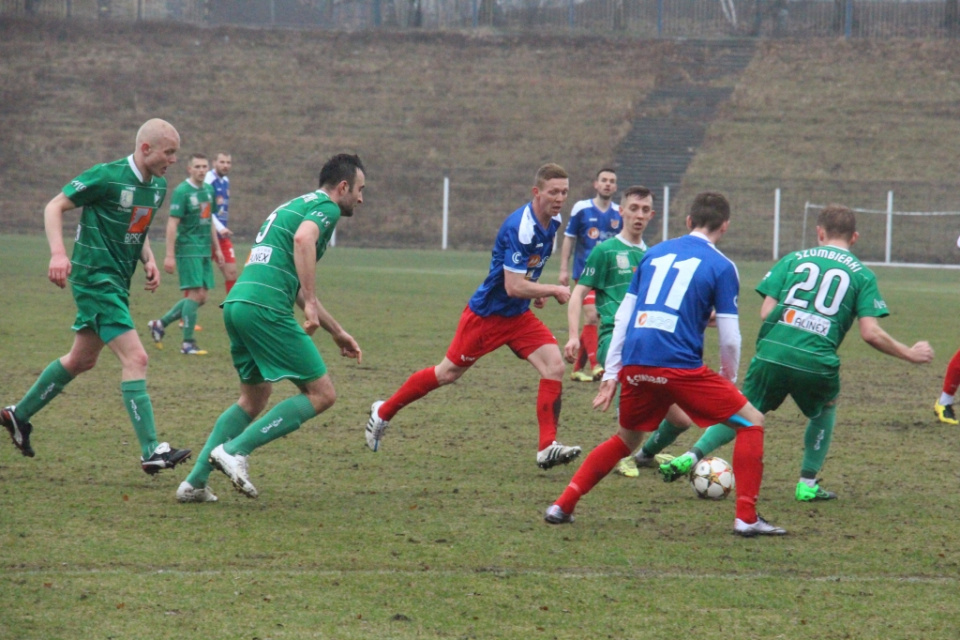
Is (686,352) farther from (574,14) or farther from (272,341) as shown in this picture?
(574,14)

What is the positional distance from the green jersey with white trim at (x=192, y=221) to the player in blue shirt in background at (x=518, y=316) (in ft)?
19.0

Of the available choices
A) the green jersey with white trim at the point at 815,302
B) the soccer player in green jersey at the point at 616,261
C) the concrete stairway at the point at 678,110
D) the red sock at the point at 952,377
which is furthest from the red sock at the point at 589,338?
the concrete stairway at the point at 678,110

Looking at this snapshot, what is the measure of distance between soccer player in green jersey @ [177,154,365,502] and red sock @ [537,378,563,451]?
1410 millimetres

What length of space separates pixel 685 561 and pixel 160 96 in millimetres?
37517

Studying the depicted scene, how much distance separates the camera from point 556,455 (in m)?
6.75

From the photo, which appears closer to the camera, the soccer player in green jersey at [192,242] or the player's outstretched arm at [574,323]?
the player's outstretched arm at [574,323]

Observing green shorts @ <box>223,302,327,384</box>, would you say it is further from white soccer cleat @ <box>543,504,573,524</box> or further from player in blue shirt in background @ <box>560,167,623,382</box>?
player in blue shirt in background @ <box>560,167,623,382</box>

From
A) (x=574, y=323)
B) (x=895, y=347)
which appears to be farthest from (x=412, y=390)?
(x=895, y=347)

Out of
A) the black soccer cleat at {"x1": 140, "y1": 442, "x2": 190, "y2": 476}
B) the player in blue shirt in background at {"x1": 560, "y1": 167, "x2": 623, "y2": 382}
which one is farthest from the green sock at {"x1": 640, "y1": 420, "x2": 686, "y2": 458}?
the player in blue shirt in background at {"x1": 560, "y1": 167, "x2": 623, "y2": 382}

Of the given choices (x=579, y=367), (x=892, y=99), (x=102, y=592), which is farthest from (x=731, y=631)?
(x=892, y=99)

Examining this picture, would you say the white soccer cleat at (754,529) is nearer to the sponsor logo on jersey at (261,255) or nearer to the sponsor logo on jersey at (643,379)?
the sponsor logo on jersey at (643,379)

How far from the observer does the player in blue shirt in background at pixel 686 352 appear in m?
5.60

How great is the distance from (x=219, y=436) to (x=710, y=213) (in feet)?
9.03

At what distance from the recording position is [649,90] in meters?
40.5
